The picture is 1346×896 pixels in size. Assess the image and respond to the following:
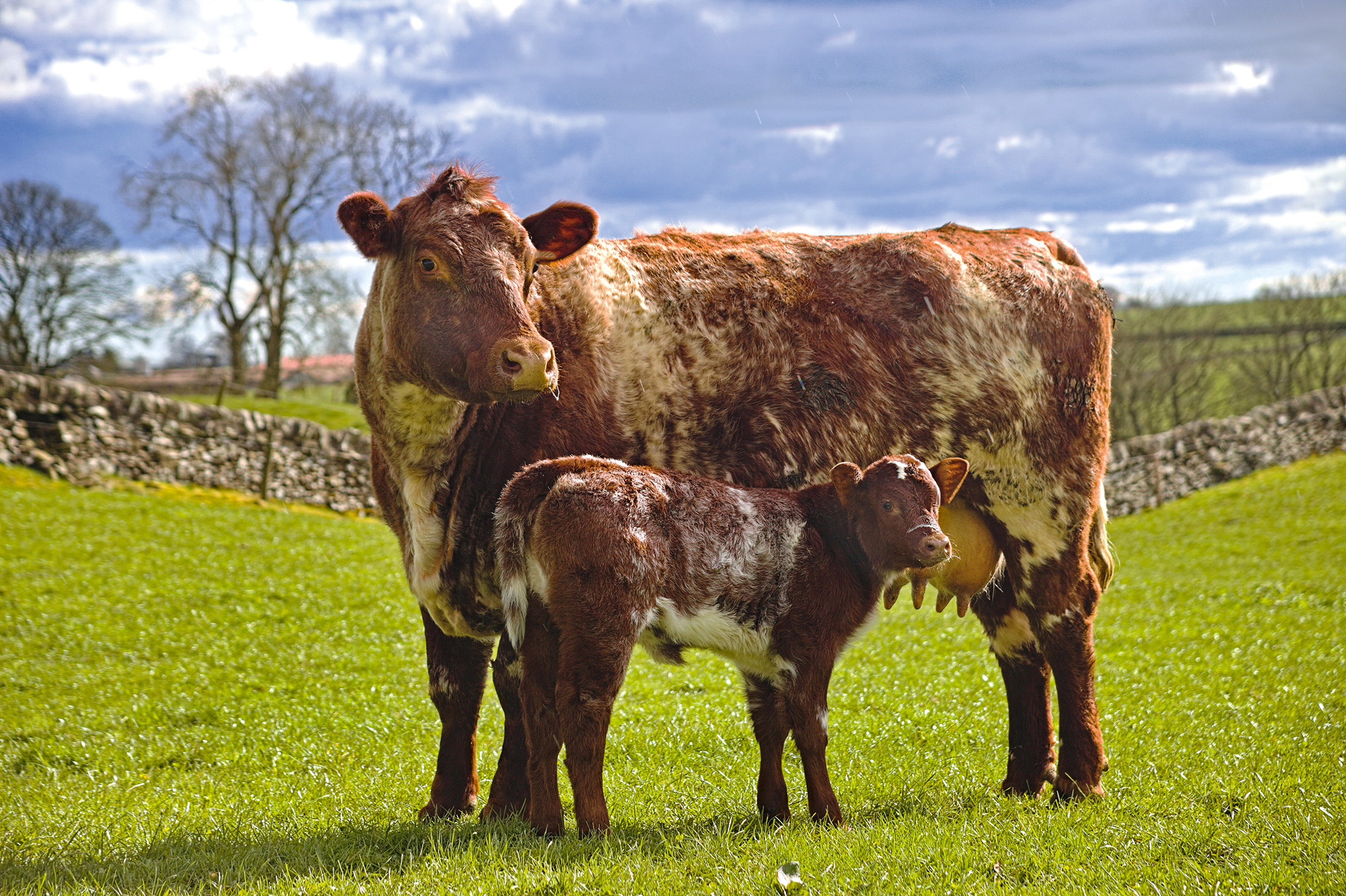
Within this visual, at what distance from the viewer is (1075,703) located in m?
6.14

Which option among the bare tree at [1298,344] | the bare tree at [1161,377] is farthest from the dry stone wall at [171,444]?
the bare tree at [1298,344]

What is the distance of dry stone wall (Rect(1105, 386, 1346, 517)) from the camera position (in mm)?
30359

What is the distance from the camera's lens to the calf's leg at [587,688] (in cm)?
409

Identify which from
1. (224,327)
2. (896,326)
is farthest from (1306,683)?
(224,327)

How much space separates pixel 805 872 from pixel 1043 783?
291 centimetres

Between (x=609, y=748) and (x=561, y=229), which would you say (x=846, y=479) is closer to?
(x=561, y=229)

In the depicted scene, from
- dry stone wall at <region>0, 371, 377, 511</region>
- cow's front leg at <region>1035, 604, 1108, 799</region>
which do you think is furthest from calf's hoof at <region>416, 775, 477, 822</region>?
dry stone wall at <region>0, 371, 377, 511</region>

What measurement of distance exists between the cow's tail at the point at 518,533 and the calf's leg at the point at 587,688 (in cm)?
34

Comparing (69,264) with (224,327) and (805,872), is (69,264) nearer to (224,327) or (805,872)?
(224,327)

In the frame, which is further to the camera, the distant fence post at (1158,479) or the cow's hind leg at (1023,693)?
the distant fence post at (1158,479)

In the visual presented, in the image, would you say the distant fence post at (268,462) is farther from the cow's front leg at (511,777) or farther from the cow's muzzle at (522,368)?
the cow's muzzle at (522,368)

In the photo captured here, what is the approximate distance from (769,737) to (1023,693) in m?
2.50

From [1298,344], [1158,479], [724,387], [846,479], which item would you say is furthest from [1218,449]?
[846,479]

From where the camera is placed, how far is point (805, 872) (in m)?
4.01
